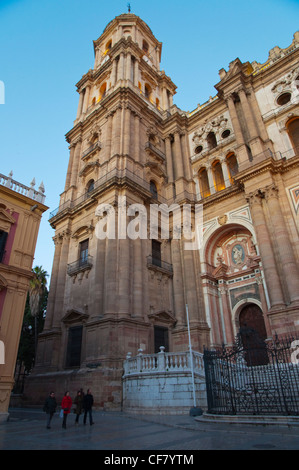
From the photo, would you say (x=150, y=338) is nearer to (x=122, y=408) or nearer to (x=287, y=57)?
(x=122, y=408)

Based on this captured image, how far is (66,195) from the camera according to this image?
86.5 ft

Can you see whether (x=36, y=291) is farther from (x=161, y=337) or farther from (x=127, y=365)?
(x=127, y=365)

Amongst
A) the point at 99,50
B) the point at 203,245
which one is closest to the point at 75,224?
the point at 203,245

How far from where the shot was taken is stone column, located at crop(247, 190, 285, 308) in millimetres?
16656

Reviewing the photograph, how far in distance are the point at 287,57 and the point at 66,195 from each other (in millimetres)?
20837

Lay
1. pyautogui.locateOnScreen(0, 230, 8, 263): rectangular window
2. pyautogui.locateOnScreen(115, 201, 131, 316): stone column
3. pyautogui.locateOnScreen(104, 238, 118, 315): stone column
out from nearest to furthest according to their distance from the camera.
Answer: pyautogui.locateOnScreen(0, 230, 8, 263): rectangular window, pyautogui.locateOnScreen(104, 238, 118, 315): stone column, pyautogui.locateOnScreen(115, 201, 131, 316): stone column

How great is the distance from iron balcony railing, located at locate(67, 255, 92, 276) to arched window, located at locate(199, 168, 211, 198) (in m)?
10.8

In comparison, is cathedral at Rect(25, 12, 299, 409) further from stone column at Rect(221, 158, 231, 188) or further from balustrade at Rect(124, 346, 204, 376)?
balustrade at Rect(124, 346, 204, 376)

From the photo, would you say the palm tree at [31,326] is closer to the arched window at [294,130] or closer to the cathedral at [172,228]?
the cathedral at [172,228]

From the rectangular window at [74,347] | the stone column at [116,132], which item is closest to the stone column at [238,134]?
the stone column at [116,132]

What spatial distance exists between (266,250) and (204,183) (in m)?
10.1

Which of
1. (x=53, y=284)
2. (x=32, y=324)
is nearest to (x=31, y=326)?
(x=32, y=324)

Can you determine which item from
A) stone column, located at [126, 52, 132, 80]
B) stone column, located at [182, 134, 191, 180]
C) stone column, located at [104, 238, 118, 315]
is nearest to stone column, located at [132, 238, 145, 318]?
stone column, located at [104, 238, 118, 315]

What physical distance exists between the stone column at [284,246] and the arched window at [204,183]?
22.0 ft
